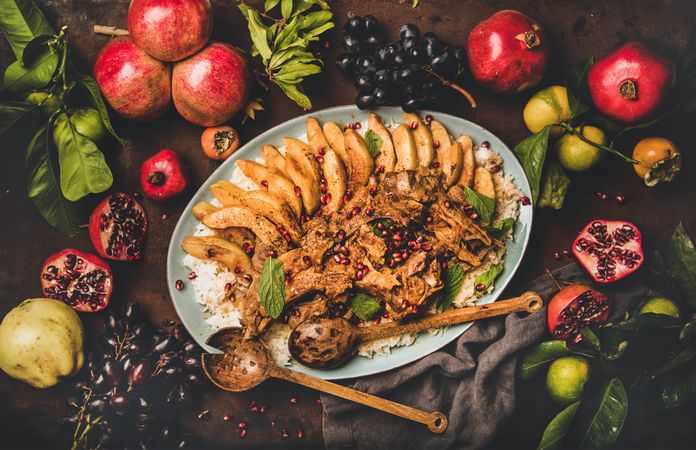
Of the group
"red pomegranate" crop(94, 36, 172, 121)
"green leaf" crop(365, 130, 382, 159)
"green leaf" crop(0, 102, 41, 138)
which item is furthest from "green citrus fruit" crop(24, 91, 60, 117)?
"green leaf" crop(365, 130, 382, 159)

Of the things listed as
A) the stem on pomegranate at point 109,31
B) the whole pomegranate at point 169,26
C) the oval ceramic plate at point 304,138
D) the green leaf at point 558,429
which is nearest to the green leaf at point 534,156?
the oval ceramic plate at point 304,138

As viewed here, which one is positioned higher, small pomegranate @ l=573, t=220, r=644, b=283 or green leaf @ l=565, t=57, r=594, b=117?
green leaf @ l=565, t=57, r=594, b=117

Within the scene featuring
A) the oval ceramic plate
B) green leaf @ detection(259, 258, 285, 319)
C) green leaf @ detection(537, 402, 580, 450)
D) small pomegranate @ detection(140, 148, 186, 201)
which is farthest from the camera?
small pomegranate @ detection(140, 148, 186, 201)

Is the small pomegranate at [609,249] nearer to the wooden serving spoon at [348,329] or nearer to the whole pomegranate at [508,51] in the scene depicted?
the wooden serving spoon at [348,329]

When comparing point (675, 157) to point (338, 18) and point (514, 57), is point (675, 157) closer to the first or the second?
point (514, 57)

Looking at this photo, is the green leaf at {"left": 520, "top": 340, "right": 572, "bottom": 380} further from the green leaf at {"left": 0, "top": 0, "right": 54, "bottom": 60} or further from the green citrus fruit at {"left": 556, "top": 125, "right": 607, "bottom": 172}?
the green leaf at {"left": 0, "top": 0, "right": 54, "bottom": 60}

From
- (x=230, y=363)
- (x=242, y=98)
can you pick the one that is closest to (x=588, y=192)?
(x=242, y=98)

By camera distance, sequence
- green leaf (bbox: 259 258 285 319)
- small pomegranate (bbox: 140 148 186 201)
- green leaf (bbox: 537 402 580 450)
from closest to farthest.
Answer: green leaf (bbox: 259 258 285 319)
green leaf (bbox: 537 402 580 450)
small pomegranate (bbox: 140 148 186 201)
